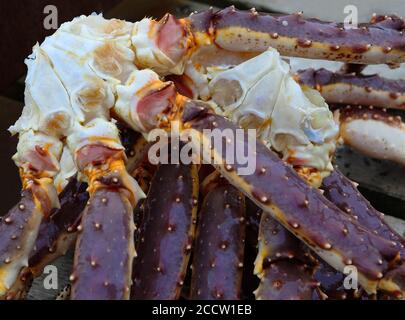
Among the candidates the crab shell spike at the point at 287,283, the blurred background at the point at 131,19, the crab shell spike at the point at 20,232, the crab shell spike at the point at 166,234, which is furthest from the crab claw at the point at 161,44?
the blurred background at the point at 131,19

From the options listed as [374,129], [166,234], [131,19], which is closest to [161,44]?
[166,234]

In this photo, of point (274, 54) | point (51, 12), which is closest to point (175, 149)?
point (274, 54)

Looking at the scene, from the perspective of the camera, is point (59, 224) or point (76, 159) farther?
point (59, 224)

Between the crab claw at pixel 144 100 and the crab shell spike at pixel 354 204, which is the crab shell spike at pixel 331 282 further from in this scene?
the crab claw at pixel 144 100

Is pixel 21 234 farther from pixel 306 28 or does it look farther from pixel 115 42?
pixel 306 28

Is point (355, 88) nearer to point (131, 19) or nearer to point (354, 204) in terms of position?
point (354, 204)
